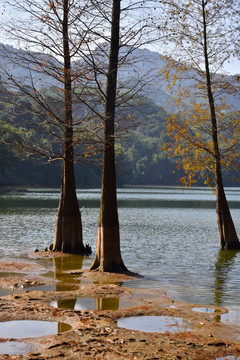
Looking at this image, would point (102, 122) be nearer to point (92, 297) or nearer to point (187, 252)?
point (92, 297)

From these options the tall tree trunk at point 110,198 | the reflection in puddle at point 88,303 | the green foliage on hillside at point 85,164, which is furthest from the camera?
the green foliage on hillside at point 85,164

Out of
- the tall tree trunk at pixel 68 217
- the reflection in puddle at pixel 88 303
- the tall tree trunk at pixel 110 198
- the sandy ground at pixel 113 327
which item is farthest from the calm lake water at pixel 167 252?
the reflection in puddle at pixel 88 303

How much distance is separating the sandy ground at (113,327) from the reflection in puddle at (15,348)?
1.9 inches

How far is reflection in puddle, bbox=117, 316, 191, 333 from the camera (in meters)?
10.0

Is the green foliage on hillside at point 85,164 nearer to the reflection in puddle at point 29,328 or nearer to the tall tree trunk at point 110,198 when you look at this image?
the tall tree trunk at point 110,198

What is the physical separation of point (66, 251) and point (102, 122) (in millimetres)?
6679

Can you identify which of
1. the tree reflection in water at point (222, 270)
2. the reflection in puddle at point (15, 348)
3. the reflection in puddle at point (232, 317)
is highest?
the reflection in puddle at point (15, 348)

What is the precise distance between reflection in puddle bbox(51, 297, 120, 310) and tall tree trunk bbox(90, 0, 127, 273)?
12.2ft

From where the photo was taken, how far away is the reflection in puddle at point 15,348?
8.23m

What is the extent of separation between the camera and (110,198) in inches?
661

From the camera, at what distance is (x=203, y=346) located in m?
8.72

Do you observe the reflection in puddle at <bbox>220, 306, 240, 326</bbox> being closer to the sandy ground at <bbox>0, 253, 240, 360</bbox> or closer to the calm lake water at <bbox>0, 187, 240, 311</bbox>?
the sandy ground at <bbox>0, 253, 240, 360</bbox>

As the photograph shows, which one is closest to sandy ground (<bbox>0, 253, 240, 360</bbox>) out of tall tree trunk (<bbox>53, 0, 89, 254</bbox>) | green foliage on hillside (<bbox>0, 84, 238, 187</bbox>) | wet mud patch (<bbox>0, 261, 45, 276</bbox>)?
wet mud patch (<bbox>0, 261, 45, 276</bbox>)

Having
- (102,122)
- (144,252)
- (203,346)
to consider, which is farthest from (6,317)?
(144,252)
